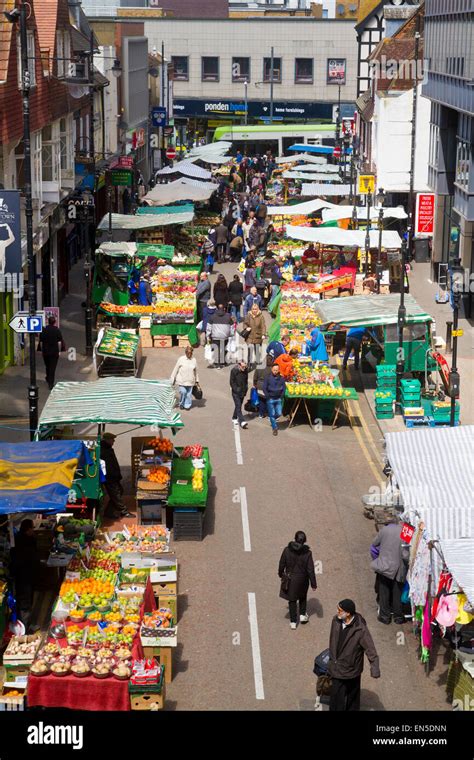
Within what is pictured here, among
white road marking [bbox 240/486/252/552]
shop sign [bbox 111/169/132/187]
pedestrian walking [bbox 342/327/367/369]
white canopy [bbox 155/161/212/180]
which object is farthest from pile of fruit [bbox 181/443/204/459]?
white canopy [bbox 155/161/212/180]

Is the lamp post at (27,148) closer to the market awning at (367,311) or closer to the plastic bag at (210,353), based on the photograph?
the market awning at (367,311)

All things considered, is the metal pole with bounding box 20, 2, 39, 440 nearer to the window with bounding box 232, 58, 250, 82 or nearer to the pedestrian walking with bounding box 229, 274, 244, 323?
the pedestrian walking with bounding box 229, 274, 244, 323

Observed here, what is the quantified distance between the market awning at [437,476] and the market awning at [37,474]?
14.5ft

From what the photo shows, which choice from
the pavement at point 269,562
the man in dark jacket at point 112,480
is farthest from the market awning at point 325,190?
the man in dark jacket at point 112,480

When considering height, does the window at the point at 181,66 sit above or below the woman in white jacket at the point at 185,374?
above

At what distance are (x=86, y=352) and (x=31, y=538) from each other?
15487mm

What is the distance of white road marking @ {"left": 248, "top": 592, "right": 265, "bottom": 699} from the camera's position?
14006 mm

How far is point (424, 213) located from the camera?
134ft

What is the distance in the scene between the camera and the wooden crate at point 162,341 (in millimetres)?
31969

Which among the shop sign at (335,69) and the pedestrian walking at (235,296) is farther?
the shop sign at (335,69)

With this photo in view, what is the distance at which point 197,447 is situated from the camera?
20.3 meters

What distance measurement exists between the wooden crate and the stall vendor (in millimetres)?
5129

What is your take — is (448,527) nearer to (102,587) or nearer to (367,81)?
(102,587)

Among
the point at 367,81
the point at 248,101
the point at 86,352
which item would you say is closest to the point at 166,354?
the point at 86,352
